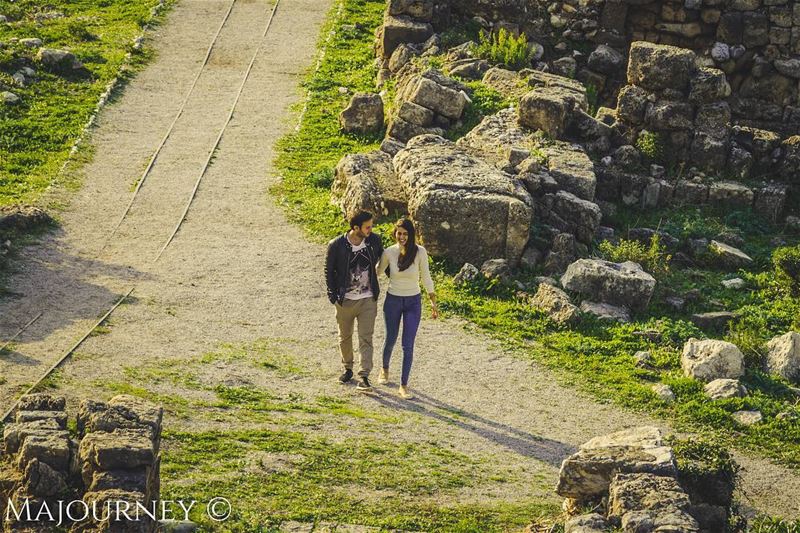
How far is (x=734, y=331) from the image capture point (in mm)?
16984

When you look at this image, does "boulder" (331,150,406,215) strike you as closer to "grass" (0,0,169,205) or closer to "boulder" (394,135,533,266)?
"boulder" (394,135,533,266)

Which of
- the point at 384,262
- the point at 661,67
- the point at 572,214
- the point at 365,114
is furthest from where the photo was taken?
the point at 365,114

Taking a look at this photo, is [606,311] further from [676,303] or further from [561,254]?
[561,254]

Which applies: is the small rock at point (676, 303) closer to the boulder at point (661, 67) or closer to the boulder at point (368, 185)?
the boulder at point (368, 185)

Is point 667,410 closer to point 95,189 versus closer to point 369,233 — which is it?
point 369,233

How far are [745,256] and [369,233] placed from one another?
23.2 feet

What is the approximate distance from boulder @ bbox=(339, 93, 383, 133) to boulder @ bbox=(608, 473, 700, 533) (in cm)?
1281

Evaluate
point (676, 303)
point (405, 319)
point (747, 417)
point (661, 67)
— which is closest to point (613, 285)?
point (676, 303)

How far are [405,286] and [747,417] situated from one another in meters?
4.07

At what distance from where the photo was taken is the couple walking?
14.7 m

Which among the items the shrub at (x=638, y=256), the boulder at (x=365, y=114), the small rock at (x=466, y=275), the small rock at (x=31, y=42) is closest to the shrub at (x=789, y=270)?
the shrub at (x=638, y=256)

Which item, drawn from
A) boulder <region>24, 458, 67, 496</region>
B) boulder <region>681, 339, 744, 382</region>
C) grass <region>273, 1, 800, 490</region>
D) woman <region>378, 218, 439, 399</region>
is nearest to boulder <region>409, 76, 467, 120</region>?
grass <region>273, 1, 800, 490</region>

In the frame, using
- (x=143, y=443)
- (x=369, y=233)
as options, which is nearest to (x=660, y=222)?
(x=369, y=233)

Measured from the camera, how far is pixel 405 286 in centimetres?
1474
